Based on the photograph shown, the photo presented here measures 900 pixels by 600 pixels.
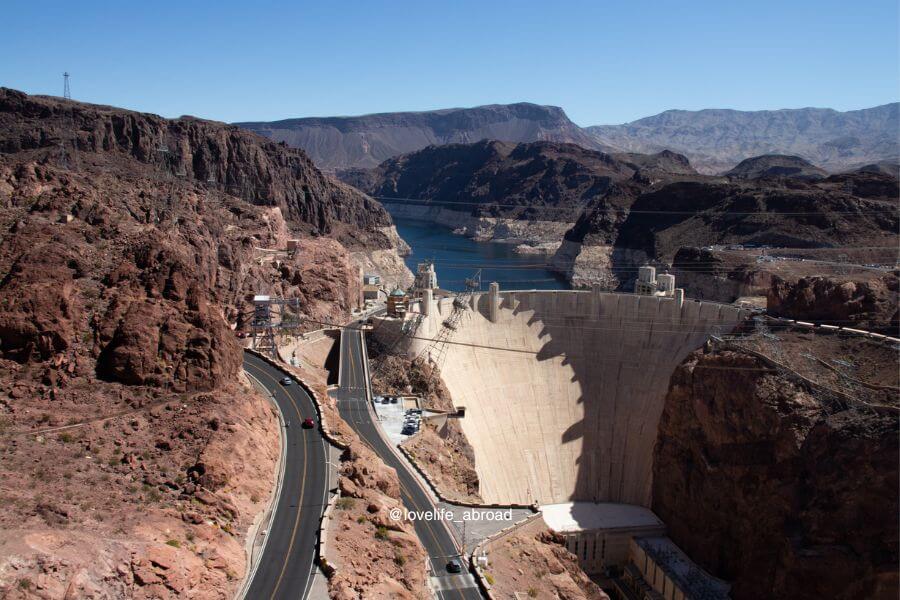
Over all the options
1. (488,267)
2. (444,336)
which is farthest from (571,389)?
(488,267)

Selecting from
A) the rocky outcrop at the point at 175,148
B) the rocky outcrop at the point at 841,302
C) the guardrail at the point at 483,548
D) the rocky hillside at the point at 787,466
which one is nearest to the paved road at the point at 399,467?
the guardrail at the point at 483,548

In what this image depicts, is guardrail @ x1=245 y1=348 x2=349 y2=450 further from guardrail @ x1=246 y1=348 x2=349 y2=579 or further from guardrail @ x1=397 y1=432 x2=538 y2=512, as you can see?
guardrail @ x1=397 y1=432 x2=538 y2=512

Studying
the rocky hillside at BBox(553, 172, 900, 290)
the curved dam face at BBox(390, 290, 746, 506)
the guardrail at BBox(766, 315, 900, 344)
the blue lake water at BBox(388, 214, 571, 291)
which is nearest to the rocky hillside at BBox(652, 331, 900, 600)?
the guardrail at BBox(766, 315, 900, 344)

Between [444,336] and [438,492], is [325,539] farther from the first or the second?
[444,336]

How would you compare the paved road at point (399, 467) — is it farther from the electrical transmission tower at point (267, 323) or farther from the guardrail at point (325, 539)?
the electrical transmission tower at point (267, 323)

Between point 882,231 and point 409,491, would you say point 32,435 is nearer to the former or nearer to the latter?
point 409,491

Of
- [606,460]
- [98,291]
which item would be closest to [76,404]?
[98,291]
